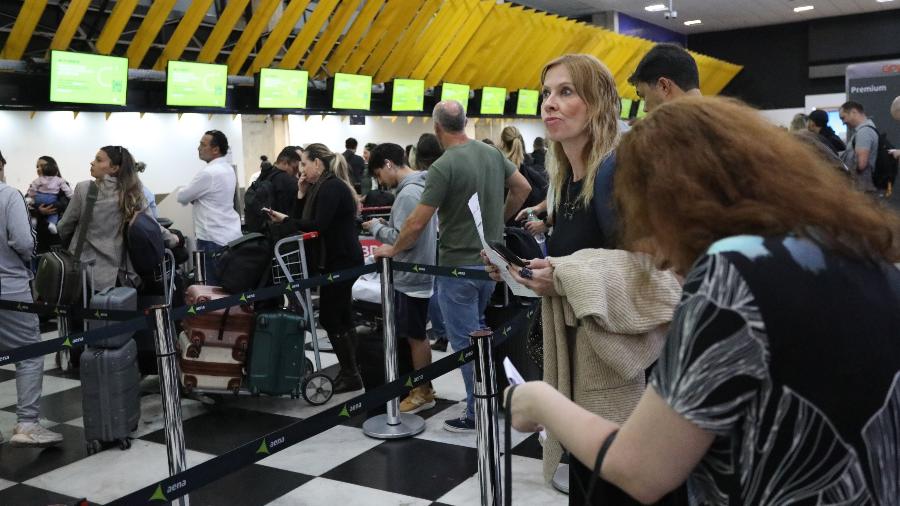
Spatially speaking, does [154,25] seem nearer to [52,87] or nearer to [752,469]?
[52,87]

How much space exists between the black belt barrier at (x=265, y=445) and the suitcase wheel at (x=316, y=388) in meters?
2.37

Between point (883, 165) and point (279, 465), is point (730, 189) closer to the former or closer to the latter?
point (279, 465)

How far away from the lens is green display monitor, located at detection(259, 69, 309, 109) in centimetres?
1080

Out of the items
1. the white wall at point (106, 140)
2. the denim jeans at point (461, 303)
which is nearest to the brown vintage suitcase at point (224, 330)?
the denim jeans at point (461, 303)

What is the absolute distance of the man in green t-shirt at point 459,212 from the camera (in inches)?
160

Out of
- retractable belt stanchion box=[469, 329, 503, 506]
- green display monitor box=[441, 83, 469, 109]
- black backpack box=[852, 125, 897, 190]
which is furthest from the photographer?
green display monitor box=[441, 83, 469, 109]

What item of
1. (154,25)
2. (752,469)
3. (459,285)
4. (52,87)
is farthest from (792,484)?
(154,25)

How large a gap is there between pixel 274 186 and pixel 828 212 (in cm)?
643

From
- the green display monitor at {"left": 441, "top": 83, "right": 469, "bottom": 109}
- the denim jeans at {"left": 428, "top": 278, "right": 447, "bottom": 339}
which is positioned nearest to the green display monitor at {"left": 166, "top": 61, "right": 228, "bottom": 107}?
the green display monitor at {"left": 441, "top": 83, "right": 469, "bottom": 109}

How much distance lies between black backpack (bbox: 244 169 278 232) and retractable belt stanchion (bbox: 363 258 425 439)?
3.02 m

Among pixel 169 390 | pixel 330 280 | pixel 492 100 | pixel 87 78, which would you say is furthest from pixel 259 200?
pixel 492 100

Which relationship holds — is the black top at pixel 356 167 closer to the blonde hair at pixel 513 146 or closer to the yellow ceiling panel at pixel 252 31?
the yellow ceiling panel at pixel 252 31

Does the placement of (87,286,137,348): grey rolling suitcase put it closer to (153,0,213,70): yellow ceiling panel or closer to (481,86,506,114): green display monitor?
(153,0,213,70): yellow ceiling panel

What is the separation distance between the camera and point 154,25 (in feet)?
30.5
